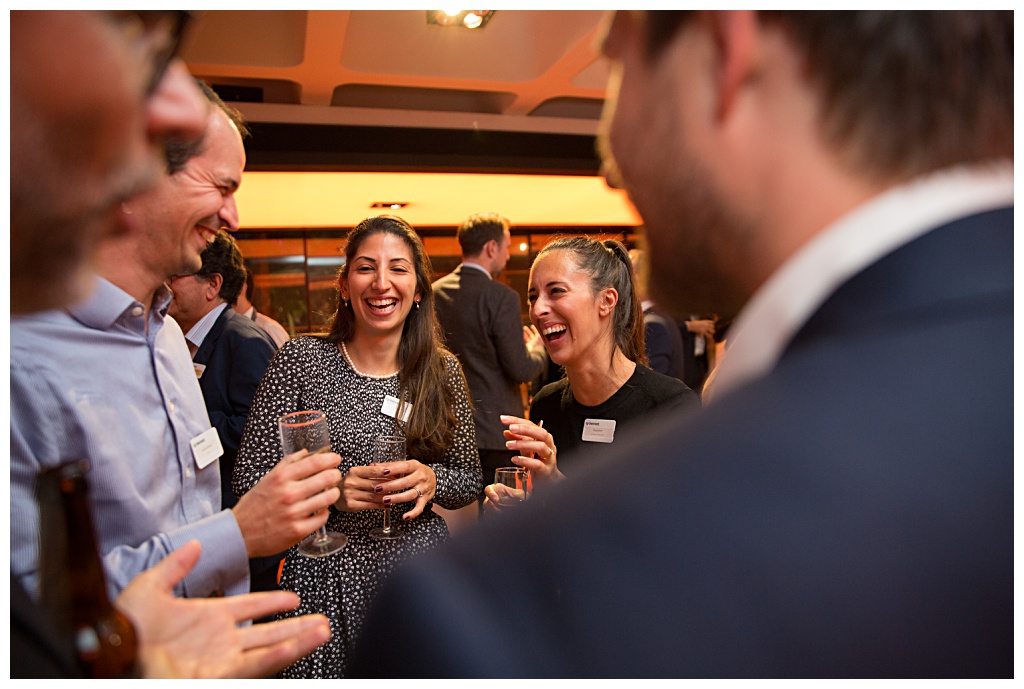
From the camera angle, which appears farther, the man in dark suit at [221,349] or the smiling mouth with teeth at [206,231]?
the man in dark suit at [221,349]

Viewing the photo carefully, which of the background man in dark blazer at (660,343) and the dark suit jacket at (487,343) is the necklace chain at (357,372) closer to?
the dark suit jacket at (487,343)

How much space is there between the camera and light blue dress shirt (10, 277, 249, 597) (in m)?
1.12

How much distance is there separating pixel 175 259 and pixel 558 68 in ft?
13.8

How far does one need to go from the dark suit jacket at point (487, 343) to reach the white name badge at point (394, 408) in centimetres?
175

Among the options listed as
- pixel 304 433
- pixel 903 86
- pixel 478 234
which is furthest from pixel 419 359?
pixel 478 234

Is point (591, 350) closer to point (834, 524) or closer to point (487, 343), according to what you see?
point (487, 343)

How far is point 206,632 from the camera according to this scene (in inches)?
33.2

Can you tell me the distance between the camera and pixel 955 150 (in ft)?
1.71

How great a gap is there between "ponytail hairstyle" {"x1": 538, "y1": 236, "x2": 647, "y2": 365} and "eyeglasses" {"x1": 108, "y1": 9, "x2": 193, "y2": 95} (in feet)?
5.54

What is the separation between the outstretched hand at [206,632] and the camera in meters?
0.81

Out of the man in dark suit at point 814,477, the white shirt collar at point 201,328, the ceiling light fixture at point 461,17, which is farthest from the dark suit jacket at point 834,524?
the ceiling light fixture at point 461,17

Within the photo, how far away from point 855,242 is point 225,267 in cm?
311

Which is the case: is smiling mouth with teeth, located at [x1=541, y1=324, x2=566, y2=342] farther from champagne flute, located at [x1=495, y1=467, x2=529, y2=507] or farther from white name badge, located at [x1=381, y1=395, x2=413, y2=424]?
champagne flute, located at [x1=495, y1=467, x2=529, y2=507]

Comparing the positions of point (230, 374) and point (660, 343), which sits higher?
point (660, 343)
